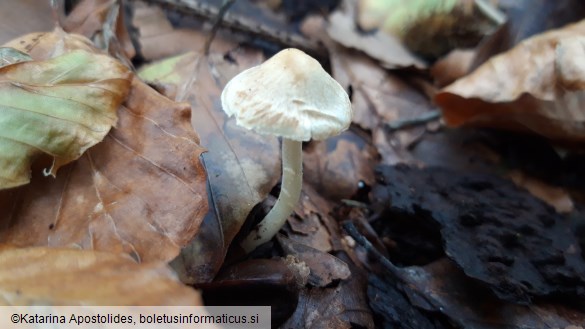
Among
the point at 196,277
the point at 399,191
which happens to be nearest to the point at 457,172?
the point at 399,191

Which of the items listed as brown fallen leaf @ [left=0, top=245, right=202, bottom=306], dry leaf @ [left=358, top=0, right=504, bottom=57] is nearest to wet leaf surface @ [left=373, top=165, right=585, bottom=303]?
brown fallen leaf @ [left=0, top=245, right=202, bottom=306]

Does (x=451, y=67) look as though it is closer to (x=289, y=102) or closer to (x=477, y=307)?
(x=477, y=307)

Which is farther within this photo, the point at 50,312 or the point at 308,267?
the point at 308,267

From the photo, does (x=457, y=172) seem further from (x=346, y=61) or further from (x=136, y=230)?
(x=136, y=230)

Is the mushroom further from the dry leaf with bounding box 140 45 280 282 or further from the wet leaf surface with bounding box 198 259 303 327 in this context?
the wet leaf surface with bounding box 198 259 303 327

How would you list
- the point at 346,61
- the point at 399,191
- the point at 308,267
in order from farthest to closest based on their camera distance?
1. the point at 346,61
2. the point at 399,191
3. the point at 308,267
